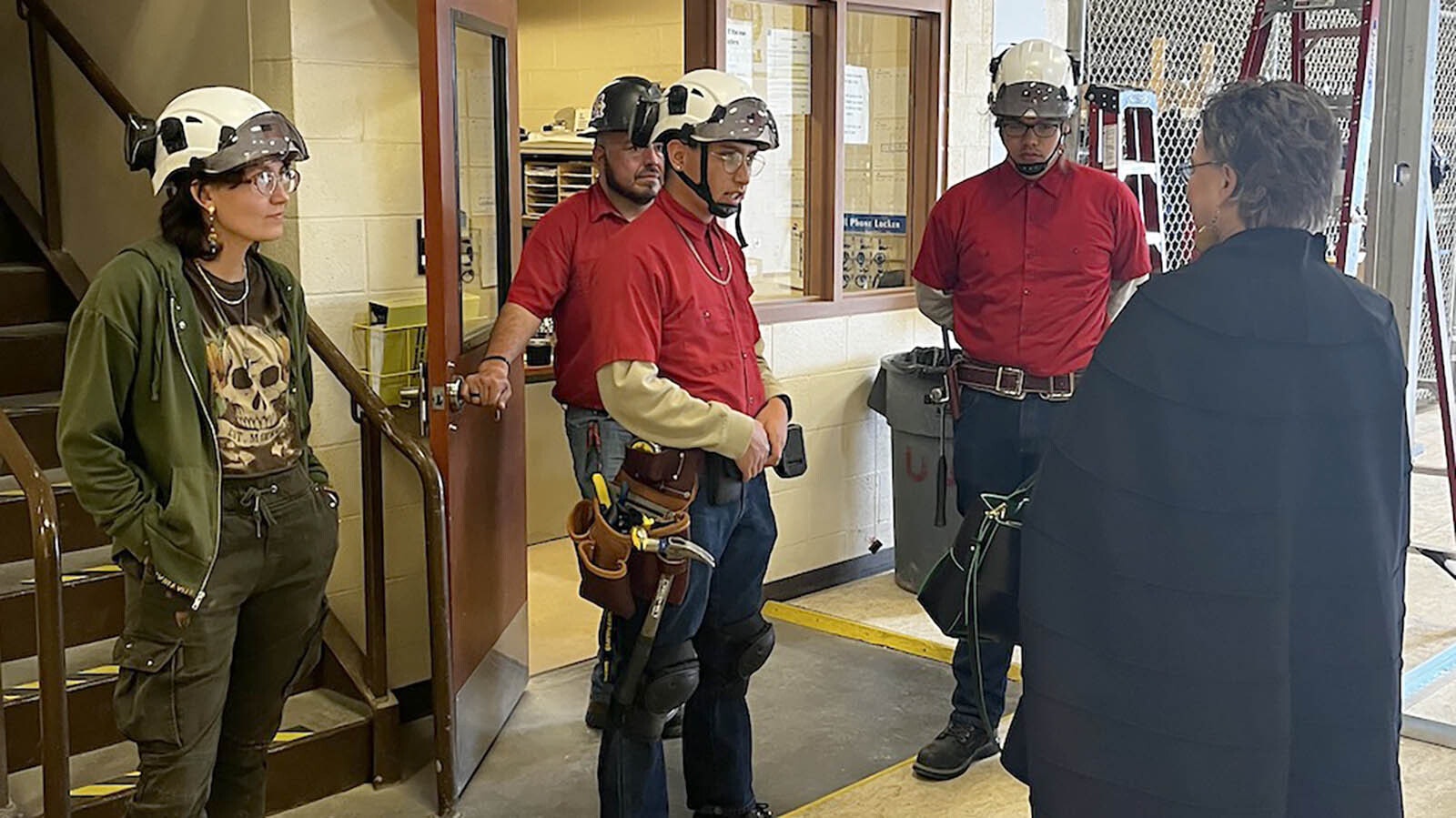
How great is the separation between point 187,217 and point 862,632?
3021 mm

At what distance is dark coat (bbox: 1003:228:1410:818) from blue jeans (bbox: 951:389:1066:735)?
4.99ft

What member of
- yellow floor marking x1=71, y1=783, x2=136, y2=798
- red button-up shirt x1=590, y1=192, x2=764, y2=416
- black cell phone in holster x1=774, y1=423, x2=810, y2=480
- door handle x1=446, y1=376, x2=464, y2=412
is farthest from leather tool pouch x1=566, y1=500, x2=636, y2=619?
yellow floor marking x1=71, y1=783, x2=136, y2=798

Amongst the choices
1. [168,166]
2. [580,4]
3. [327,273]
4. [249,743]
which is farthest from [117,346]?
[580,4]

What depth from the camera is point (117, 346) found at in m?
2.49

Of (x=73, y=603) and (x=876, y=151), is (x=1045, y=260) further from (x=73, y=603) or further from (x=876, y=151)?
(x=73, y=603)

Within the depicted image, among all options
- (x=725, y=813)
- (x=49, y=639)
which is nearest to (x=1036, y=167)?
(x=725, y=813)

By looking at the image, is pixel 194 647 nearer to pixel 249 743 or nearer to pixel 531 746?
pixel 249 743

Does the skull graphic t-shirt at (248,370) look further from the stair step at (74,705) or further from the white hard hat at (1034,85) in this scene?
the white hard hat at (1034,85)

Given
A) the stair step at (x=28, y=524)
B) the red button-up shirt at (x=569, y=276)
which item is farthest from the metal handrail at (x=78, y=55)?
the red button-up shirt at (x=569, y=276)

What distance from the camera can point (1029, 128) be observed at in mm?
3646

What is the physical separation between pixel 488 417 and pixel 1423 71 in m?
2.90

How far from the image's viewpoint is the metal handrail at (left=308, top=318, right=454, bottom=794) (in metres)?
3.41

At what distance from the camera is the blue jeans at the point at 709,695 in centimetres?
301

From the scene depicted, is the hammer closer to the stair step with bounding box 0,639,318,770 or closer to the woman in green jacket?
the woman in green jacket
